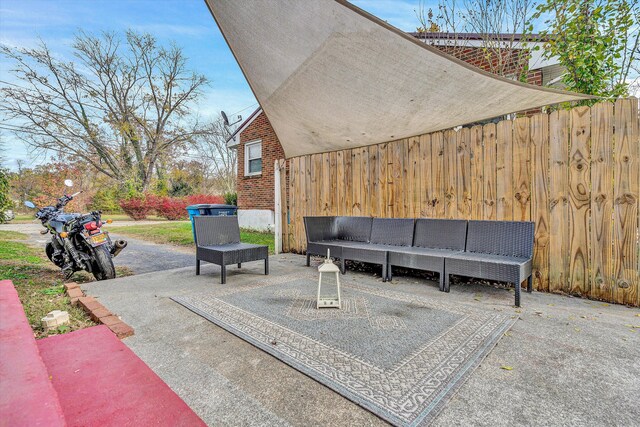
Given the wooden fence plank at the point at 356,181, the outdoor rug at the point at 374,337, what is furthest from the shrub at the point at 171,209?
the outdoor rug at the point at 374,337

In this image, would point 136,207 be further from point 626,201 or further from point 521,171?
point 626,201

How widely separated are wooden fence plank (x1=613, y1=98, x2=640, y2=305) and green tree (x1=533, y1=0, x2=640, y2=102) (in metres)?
1.16

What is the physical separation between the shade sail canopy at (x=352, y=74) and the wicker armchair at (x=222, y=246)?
1889mm

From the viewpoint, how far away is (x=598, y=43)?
4.05 m

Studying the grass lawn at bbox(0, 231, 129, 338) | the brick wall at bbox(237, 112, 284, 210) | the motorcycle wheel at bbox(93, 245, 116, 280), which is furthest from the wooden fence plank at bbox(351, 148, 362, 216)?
the brick wall at bbox(237, 112, 284, 210)

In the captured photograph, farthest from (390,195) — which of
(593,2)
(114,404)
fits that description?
(114,404)

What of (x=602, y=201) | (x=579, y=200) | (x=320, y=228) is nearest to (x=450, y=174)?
(x=579, y=200)

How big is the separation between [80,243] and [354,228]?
4060 mm

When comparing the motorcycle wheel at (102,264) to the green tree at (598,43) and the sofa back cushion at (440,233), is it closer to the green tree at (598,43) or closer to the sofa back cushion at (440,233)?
the sofa back cushion at (440,233)

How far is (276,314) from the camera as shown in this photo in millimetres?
2943

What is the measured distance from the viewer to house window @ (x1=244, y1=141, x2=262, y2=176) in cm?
1077

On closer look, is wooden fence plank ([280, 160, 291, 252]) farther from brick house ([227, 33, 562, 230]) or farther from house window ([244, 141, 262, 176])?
house window ([244, 141, 262, 176])

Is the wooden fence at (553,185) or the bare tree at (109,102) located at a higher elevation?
the bare tree at (109,102)

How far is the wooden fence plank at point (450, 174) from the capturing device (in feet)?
14.2
